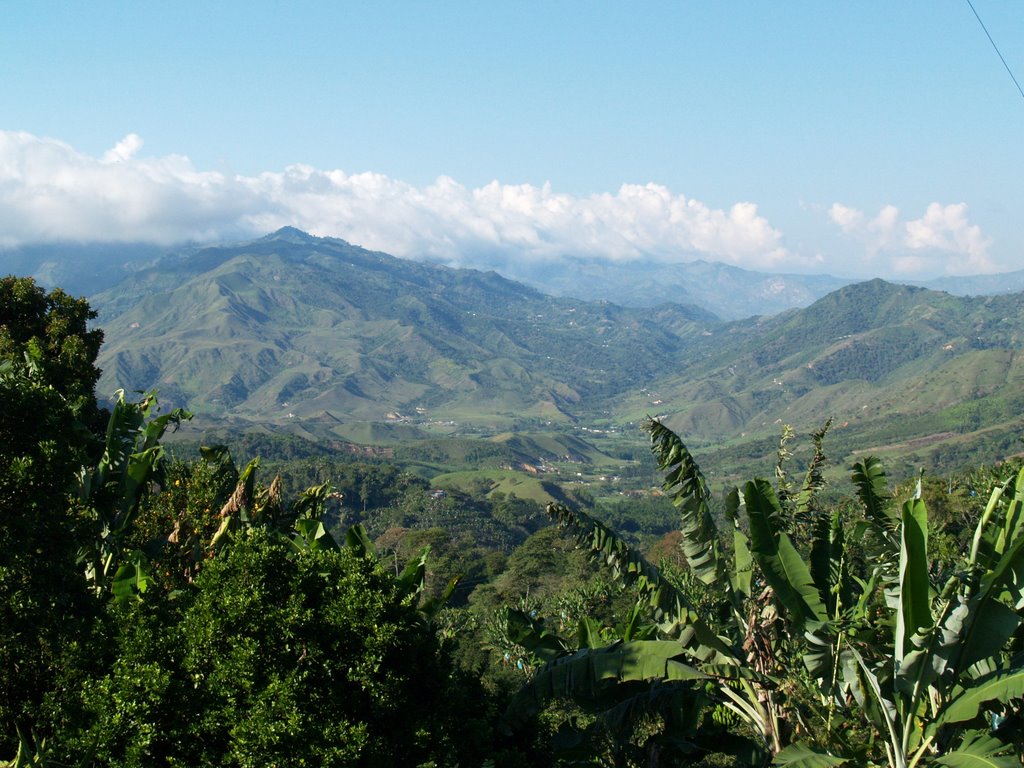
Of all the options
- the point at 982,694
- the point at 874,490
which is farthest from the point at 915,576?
Result: the point at 874,490

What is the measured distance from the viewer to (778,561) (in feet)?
33.0

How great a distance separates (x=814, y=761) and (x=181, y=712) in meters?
6.63

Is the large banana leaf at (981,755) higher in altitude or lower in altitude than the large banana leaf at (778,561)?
lower

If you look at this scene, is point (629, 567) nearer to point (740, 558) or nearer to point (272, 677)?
point (740, 558)

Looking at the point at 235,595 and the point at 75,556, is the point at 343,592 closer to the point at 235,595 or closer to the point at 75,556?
the point at 235,595

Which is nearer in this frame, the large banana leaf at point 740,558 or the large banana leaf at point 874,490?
the large banana leaf at point 740,558

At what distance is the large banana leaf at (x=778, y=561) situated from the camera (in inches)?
391

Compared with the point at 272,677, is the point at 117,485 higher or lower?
higher

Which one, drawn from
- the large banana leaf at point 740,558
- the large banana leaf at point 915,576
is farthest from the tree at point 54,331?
the large banana leaf at point 915,576

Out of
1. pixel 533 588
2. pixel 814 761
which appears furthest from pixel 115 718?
pixel 533 588

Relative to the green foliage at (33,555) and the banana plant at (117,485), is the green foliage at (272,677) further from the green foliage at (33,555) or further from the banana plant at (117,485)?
the banana plant at (117,485)

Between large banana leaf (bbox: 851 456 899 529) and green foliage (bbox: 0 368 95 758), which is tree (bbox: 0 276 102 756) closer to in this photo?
green foliage (bbox: 0 368 95 758)

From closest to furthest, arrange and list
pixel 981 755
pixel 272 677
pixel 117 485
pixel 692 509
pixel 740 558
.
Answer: pixel 981 755, pixel 272 677, pixel 692 509, pixel 740 558, pixel 117 485

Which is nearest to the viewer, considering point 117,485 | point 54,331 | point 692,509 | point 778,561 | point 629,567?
point 778,561
